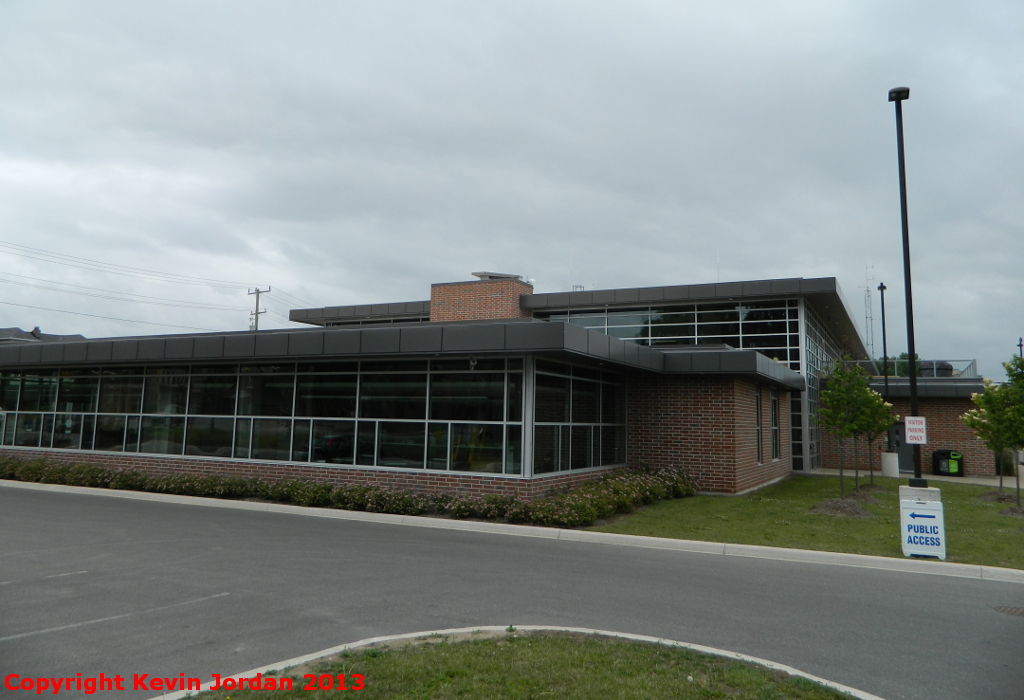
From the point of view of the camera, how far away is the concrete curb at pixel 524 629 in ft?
16.5

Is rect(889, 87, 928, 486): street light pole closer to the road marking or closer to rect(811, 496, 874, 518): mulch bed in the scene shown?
rect(811, 496, 874, 518): mulch bed

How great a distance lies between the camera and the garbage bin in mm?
26500

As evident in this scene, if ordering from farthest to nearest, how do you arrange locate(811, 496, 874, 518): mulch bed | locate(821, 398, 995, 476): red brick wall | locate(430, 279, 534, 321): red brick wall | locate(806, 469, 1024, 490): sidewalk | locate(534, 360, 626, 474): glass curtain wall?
1. locate(430, 279, 534, 321): red brick wall
2. locate(821, 398, 995, 476): red brick wall
3. locate(806, 469, 1024, 490): sidewalk
4. locate(534, 360, 626, 474): glass curtain wall
5. locate(811, 496, 874, 518): mulch bed

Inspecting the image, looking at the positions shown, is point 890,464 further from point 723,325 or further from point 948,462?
point 723,325

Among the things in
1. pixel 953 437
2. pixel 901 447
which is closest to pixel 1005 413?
pixel 953 437

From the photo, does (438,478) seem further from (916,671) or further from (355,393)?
(916,671)

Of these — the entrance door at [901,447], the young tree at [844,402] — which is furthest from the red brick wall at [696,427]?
the entrance door at [901,447]

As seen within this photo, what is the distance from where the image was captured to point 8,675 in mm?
5309

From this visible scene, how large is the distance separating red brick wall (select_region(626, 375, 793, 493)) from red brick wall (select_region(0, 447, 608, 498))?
7.31 ft

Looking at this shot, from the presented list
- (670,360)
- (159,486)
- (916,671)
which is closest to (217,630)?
(916,671)

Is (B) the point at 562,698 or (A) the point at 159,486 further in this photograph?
(A) the point at 159,486

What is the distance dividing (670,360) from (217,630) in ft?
46.0

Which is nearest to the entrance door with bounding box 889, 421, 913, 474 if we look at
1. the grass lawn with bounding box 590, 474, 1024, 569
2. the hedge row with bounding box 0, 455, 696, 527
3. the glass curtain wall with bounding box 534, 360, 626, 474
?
the grass lawn with bounding box 590, 474, 1024, 569

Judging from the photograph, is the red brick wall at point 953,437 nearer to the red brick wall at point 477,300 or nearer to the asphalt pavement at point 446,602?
the red brick wall at point 477,300
